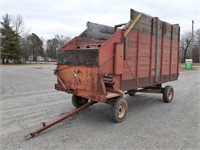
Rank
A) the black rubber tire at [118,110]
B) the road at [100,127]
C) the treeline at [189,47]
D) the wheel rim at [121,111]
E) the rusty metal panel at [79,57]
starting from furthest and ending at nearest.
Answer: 1. the treeline at [189,47]
2. the wheel rim at [121,111]
3. the black rubber tire at [118,110]
4. the rusty metal panel at [79,57]
5. the road at [100,127]

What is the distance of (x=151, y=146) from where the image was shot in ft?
12.3

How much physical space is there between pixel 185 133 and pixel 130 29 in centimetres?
268

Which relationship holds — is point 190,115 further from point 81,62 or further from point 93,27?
point 93,27

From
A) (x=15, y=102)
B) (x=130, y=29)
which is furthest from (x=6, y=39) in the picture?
(x=130, y=29)

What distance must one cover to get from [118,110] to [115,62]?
44.2 inches

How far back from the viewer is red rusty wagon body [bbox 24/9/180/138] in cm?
481

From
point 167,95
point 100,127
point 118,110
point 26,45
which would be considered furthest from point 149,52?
point 26,45

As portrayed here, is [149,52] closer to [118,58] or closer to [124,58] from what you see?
[124,58]

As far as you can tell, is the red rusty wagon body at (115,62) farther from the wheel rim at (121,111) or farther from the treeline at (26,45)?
the treeline at (26,45)

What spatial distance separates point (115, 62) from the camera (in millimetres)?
4965

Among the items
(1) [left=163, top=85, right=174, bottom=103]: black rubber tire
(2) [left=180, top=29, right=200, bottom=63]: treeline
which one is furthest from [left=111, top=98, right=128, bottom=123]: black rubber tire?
(2) [left=180, top=29, right=200, bottom=63]: treeline

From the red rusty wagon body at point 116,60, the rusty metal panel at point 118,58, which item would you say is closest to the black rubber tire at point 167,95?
the red rusty wagon body at point 116,60

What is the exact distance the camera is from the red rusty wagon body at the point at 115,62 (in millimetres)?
4809

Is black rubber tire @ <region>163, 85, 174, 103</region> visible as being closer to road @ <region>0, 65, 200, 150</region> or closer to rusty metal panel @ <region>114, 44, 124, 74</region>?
road @ <region>0, 65, 200, 150</region>
